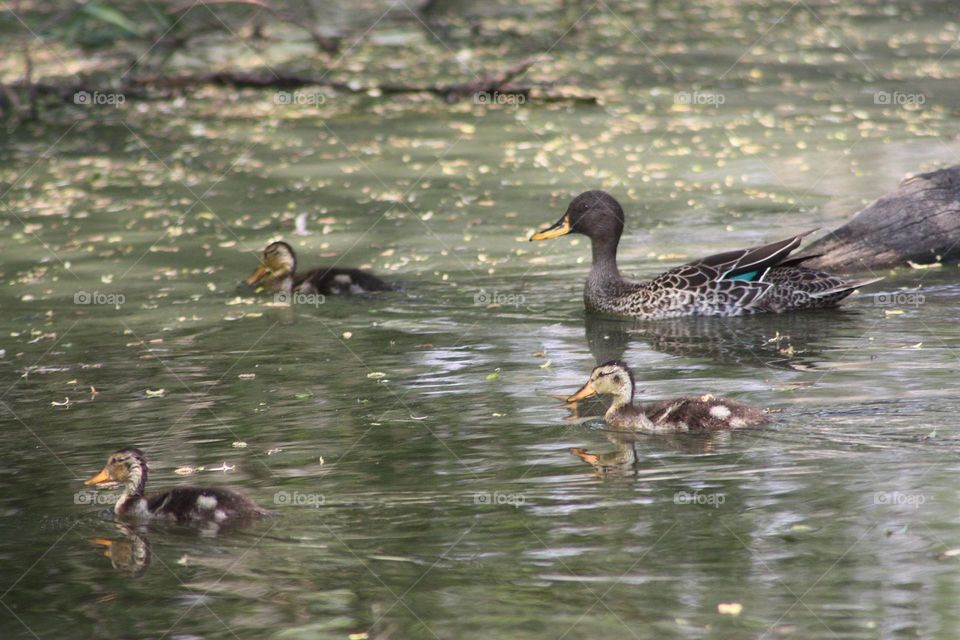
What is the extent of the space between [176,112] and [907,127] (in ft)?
32.5

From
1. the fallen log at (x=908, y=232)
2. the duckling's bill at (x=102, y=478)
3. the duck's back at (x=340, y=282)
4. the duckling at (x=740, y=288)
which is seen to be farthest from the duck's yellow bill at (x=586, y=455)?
the fallen log at (x=908, y=232)

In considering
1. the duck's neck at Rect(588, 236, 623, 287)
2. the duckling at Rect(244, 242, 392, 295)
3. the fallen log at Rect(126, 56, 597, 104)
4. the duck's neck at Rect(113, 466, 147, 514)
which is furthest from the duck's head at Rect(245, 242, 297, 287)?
the fallen log at Rect(126, 56, 597, 104)

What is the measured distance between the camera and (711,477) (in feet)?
26.1

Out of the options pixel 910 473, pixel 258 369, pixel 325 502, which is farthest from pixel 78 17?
pixel 910 473

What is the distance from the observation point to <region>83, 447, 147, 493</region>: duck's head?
800 centimetres

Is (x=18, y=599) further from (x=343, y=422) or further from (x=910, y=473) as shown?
(x=910, y=473)

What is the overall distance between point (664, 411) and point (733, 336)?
8.23 feet

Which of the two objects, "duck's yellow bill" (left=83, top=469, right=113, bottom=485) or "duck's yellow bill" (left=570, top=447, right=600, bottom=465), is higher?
"duck's yellow bill" (left=83, top=469, right=113, bottom=485)

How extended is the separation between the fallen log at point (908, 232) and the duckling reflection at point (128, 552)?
7.03 metres

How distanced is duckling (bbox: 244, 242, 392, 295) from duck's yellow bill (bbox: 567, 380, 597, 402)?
379 centimetres

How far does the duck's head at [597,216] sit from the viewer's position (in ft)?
40.5

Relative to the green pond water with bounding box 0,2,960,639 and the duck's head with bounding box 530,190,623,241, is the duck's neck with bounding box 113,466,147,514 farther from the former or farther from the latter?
the duck's head with bounding box 530,190,623,241

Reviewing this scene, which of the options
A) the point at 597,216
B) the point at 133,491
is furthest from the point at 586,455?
the point at 597,216

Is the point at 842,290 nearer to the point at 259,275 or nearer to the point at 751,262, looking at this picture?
Result: the point at 751,262
